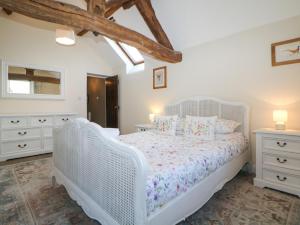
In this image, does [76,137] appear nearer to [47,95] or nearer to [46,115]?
[46,115]

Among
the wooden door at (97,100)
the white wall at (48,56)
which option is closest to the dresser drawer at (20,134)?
the white wall at (48,56)

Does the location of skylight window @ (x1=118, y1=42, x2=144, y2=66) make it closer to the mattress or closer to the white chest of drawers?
the white chest of drawers

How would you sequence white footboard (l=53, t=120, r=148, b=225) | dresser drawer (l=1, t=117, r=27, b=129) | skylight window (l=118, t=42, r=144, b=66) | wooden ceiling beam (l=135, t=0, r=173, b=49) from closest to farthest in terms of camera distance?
white footboard (l=53, t=120, r=148, b=225) → wooden ceiling beam (l=135, t=0, r=173, b=49) → dresser drawer (l=1, t=117, r=27, b=129) → skylight window (l=118, t=42, r=144, b=66)

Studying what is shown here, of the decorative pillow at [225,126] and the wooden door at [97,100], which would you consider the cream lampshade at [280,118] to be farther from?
the wooden door at [97,100]

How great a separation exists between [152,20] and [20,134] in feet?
11.7

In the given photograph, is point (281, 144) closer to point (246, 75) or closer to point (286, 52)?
point (246, 75)

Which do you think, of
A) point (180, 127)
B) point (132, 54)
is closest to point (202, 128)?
point (180, 127)

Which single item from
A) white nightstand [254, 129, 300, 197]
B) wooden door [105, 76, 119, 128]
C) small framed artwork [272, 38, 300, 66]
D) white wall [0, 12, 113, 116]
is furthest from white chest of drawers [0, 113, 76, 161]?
small framed artwork [272, 38, 300, 66]

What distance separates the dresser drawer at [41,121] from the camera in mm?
3708

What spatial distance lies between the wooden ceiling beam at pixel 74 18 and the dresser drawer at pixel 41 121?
2.51 m

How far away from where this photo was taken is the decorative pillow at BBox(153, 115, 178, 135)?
299cm

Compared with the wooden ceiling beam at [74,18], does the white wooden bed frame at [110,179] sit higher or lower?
lower

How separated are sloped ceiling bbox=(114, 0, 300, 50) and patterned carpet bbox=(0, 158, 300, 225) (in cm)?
242

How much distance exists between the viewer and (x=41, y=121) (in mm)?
3807
